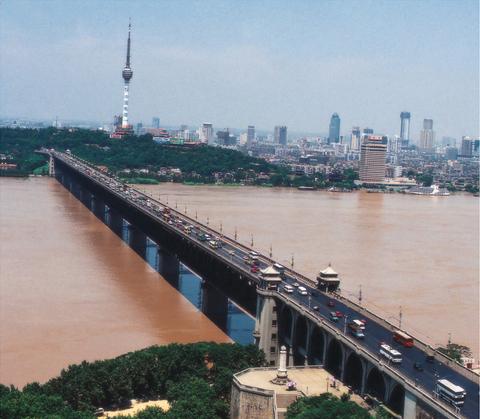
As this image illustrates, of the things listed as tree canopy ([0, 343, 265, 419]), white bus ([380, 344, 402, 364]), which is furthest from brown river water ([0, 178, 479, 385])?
white bus ([380, 344, 402, 364])

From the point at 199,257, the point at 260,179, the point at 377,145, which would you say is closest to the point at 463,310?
the point at 199,257

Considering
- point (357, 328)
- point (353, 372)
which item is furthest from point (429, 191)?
point (353, 372)

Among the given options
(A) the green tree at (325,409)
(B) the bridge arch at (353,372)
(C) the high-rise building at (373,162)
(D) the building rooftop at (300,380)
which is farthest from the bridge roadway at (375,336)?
(C) the high-rise building at (373,162)

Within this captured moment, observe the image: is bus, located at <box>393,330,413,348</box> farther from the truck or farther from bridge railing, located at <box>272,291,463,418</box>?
bridge railing, located at <box>272,291,463,418</box>

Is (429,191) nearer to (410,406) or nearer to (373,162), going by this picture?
(373,162)

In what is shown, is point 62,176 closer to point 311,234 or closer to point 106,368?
point 311,234

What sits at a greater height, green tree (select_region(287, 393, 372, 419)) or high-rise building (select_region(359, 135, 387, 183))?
high-rise building (select_region(359, 135, 387, 183))
